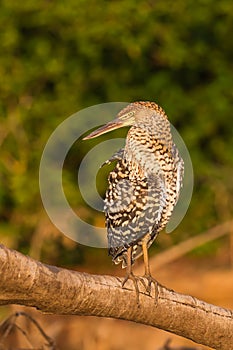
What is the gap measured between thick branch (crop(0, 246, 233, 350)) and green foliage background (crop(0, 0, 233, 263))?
674cm

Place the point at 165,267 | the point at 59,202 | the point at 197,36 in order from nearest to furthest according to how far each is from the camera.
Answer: the point at 59,202 < the point at 197,36 < the point at 165,267

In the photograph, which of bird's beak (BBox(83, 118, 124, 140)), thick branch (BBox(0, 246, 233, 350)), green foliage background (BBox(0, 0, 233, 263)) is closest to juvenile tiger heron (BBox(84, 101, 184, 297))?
bird's beak (BBox(83, 118, 124, 140))

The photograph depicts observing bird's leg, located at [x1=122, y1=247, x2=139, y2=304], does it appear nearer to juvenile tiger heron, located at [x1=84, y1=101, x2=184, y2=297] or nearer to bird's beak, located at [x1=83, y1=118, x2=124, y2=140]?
juvenile tiger heron, located at [x1=84, y1=101, x2=184, y2=297]

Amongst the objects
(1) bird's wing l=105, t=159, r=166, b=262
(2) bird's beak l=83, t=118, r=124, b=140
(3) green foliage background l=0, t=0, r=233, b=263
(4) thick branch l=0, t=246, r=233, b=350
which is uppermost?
(3) green foliage background l=0, t=0, r=233, b=263

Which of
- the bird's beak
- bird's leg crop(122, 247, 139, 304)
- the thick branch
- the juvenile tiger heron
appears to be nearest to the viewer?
the thick branch

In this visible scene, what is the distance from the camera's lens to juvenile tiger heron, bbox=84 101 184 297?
534cm

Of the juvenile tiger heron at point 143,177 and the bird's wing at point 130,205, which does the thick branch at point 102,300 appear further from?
the bird's wing at point 130,205

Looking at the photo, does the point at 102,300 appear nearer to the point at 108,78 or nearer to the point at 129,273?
the point at 129,273

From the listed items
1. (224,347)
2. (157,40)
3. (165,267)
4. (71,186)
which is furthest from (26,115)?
(224,347)

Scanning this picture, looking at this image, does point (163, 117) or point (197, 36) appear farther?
point (197, 36)

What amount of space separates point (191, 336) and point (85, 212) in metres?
7.39

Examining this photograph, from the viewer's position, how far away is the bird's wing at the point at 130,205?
17.7 ft

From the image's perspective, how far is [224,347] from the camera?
14.7ft

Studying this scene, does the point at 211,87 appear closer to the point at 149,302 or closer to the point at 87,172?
the point at 87,172
